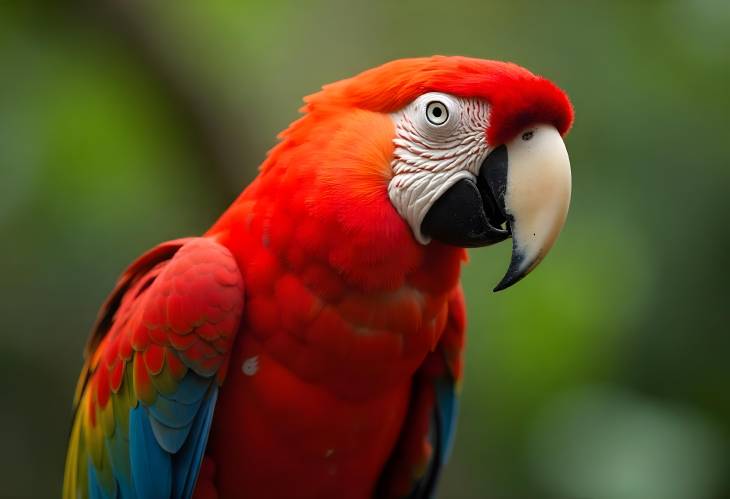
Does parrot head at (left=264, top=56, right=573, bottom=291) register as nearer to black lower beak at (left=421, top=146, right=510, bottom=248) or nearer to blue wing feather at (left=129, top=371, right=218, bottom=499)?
black lower beak at (left=421, top=146, right=510, bottom=248)

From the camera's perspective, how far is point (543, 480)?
3676mm

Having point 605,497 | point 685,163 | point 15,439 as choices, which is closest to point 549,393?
point 605,497

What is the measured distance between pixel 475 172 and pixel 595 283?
2.32 meters

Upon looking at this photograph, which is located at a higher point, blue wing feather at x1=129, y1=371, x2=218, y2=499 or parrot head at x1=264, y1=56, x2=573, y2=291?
parrot head at x1=264, y1=56, x2=573, y2=291

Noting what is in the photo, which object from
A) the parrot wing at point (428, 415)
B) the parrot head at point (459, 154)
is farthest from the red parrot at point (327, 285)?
the parrot wing at point (428, 415)

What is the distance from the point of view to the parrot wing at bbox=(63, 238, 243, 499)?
78.3 inches

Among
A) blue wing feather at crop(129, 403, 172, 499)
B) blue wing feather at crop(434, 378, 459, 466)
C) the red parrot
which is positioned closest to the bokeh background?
blue wing feather at crop(434, 378, 459, 466)

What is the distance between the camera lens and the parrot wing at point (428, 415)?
239 centimetres

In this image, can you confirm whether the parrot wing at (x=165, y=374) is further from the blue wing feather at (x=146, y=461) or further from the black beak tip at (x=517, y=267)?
the black beak tip at (x=517, y=267)

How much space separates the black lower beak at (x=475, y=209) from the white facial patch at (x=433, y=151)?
2 centimetres

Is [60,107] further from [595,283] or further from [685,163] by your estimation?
[685,163]

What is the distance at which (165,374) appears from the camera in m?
2.04

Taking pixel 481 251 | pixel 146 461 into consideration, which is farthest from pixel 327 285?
pixel 481 251

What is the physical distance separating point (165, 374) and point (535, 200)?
3.33 feet
